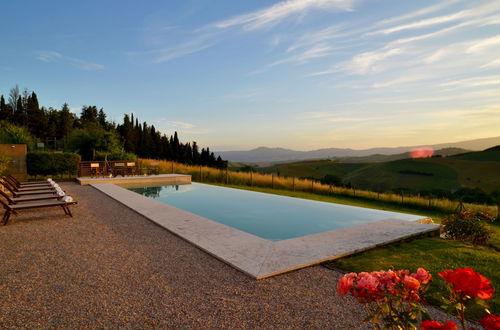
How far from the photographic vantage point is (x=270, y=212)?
921 cm

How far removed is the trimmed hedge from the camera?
15.1 meters

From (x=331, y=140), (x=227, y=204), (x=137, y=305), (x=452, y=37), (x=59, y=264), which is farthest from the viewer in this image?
(x=331, y=140)

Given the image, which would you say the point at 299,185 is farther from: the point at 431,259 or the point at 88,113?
the point at 88,113

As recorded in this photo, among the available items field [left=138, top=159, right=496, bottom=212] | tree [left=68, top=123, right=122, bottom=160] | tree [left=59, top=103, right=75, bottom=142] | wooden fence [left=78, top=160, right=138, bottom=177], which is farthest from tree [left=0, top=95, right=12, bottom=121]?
wooden fence [left=78, top=160, right=138, bottom=177]

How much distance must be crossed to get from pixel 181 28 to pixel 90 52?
6.02 m

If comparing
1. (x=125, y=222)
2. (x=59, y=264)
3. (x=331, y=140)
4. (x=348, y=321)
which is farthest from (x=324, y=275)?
(x=331, y=140)

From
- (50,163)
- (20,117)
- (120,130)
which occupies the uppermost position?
(20,117)

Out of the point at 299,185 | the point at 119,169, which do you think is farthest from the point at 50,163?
the point at 299,185

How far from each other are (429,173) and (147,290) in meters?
54.4

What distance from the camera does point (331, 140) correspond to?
23.6m

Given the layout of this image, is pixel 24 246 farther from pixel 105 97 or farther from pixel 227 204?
pixel 105 97

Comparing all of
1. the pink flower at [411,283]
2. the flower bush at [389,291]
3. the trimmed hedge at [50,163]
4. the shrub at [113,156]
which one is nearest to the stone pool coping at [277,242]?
the flower bush at [389,291]

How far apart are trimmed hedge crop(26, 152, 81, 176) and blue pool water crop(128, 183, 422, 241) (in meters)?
5.74

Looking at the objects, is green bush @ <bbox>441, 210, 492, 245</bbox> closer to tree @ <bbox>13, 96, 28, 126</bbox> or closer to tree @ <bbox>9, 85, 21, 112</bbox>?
tree @ <bbox>13, 96, 28, 126</bbox>
